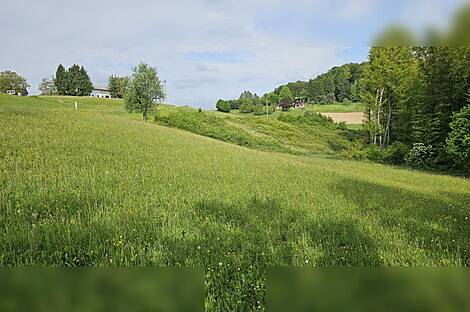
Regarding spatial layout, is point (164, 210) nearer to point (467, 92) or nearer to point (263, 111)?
point (467, 92)

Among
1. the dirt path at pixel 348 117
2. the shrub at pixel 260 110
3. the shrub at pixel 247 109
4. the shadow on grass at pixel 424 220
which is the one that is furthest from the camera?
the shrub at pixel 247 109

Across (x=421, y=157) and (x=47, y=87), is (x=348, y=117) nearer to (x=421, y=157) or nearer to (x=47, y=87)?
(x=421, y=157)

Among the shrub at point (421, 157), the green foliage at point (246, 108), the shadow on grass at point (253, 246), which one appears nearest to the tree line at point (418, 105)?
the shrub at point (421, 157)

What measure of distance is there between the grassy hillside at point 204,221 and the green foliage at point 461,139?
18.6 m

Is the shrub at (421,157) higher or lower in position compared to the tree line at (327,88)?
lower

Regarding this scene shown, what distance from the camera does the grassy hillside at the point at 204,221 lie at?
3781mm

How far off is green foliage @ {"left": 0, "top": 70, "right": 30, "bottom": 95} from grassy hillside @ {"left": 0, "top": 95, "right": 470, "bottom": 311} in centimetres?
10108

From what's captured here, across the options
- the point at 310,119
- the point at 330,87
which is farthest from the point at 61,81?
the point at 330,87

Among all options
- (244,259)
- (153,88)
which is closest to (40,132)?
(244,259)

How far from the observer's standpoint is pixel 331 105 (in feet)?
306

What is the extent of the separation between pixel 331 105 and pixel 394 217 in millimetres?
89874

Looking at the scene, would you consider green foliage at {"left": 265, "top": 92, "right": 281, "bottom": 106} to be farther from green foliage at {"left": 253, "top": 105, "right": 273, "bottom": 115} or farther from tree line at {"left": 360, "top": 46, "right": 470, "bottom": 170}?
tree line at {"left": 360, "top": 46, "right": 470, "bottom": 170}

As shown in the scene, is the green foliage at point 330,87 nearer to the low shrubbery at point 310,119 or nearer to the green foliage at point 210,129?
the low shrubbery at point 310,119

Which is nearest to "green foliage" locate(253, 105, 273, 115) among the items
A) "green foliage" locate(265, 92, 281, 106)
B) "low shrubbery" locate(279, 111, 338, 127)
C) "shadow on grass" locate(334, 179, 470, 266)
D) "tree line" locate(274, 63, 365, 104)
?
"green foliage" locate(265, 92, 281, 106)
